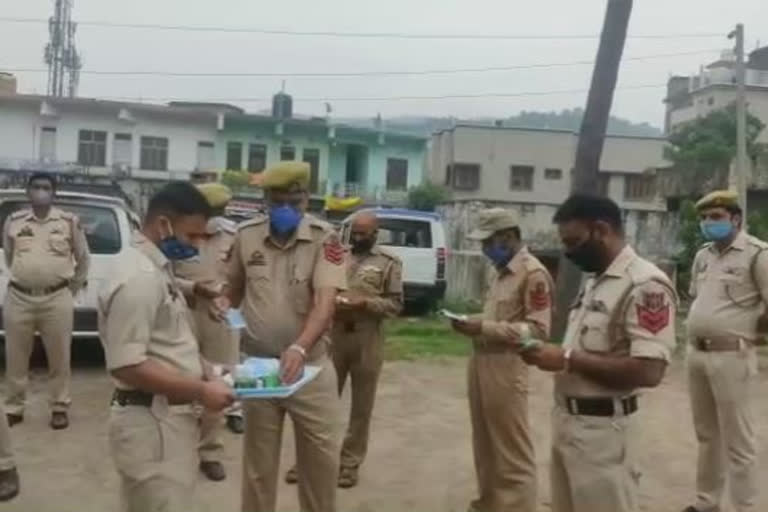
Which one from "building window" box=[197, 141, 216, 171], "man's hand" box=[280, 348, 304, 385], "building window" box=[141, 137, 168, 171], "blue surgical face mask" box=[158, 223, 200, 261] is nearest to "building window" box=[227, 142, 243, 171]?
"building window" box=[197, 141, 216, 171]

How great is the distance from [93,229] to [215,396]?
582 cm

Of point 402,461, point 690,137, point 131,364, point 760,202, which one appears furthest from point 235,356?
point 690,137

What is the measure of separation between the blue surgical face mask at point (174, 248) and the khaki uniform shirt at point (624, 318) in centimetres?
142

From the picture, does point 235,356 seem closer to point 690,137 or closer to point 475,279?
point 475,279

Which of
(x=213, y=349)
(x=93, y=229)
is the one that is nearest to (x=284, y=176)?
(x=213, y=349)

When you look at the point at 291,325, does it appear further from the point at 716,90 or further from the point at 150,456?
the point at 716,90

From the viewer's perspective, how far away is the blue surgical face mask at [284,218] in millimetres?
4441

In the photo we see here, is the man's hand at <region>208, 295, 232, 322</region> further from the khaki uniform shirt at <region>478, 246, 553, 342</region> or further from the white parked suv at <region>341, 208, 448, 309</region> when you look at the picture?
the white parked suv at <region>341, 208, 448, 309</region>

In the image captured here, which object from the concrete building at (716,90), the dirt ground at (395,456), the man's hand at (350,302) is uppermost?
the concrete building at (716,90)

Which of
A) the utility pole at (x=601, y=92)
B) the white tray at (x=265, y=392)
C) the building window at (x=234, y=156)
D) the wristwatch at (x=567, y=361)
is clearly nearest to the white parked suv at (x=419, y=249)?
the utility pole at (x=601, y=92)

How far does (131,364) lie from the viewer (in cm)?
320

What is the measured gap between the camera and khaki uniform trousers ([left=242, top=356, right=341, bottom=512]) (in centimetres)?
437

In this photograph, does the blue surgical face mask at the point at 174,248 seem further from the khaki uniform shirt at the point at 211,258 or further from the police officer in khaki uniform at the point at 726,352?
the police officer in khaki uniform at the point at 726,352

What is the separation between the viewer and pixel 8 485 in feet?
17.9
